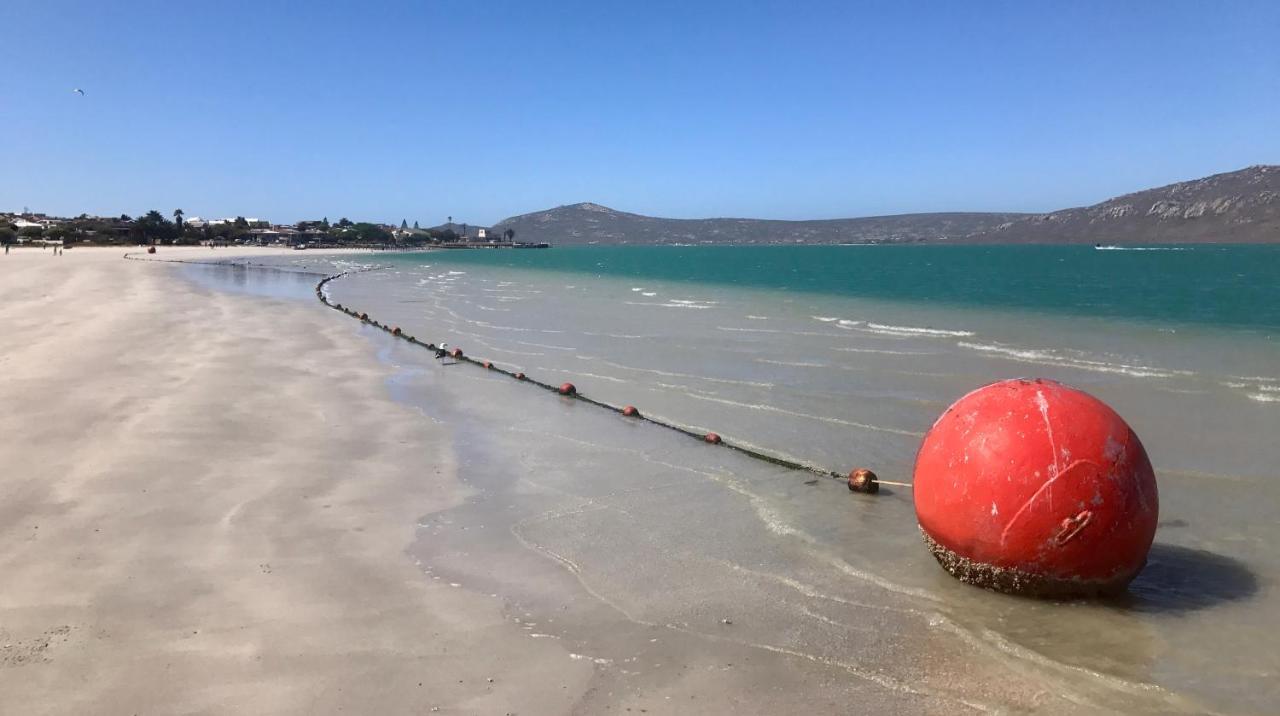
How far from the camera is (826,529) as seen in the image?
9.16 metres

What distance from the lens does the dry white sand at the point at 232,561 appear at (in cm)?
561

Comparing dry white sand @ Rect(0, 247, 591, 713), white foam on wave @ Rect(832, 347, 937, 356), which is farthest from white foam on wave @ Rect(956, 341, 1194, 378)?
dry white sand @ Rect(0, 247, 591, 713)

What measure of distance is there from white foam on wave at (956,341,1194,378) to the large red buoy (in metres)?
15.1

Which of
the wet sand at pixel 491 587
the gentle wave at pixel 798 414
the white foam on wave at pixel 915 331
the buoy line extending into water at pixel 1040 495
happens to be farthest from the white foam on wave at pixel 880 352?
the buoy line extending into water at pixel 1040 495

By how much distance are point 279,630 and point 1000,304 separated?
45859 mm

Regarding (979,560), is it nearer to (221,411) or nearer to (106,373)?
(221,411)

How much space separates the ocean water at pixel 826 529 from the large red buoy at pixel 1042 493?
389 mm

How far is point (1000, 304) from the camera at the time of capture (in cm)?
4619

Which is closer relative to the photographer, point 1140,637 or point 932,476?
point 1140,637

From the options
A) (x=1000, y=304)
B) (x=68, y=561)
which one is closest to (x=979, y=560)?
(x=68, y=561)

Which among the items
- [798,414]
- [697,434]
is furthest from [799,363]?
[697,434]

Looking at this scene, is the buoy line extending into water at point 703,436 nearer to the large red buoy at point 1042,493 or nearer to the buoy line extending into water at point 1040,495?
the buoy line extending into water at point 1040,495

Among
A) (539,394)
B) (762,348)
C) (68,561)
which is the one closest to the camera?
(68,561)

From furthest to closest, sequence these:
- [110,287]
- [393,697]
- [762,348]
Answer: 1. [110,287]
2. [762,348]
3. [393,697]
